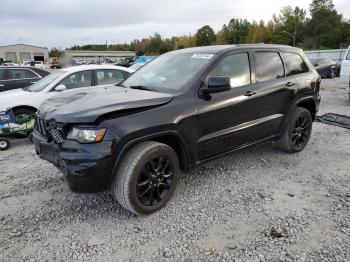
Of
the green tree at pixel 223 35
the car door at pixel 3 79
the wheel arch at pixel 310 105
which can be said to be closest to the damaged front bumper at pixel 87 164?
the wheel arch at pixel 310 105

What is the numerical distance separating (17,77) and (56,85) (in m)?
3.25

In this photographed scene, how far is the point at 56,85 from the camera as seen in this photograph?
22.8 ft

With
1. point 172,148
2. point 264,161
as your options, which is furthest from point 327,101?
point 172,148

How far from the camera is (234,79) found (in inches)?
164

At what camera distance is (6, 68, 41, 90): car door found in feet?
30.3

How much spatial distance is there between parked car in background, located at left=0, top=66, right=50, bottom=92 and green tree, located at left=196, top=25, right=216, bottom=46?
9265cm

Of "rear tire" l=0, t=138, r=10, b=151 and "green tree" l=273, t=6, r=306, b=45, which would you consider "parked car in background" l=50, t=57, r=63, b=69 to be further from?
"green tree" l=273, t=6, r=306, b=45

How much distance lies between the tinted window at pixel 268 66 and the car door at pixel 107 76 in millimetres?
3819

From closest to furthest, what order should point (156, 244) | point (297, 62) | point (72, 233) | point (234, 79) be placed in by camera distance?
point (156, 244), point (72, 233), point (234, 79), point (297, 62)

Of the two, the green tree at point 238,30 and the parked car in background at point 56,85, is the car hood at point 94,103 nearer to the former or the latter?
the parked car in background at point 56,85

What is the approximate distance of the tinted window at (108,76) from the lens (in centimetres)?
746

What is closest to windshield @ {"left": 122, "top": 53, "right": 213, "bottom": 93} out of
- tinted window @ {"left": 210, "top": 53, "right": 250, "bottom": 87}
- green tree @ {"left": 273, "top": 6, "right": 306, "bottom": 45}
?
tinted window @ {"left": 210, "top": 53, "right": 250, "bottom": 87}

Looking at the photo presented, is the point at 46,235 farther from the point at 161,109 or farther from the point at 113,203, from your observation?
the point at 161,109

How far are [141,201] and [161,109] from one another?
38.9 inches
